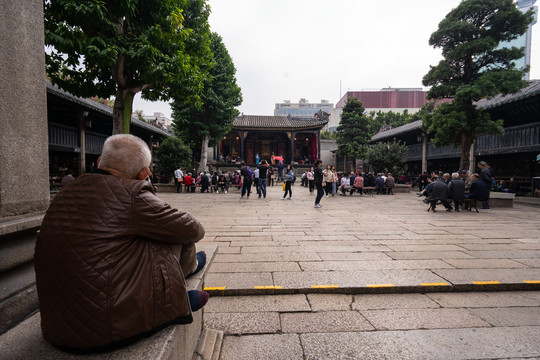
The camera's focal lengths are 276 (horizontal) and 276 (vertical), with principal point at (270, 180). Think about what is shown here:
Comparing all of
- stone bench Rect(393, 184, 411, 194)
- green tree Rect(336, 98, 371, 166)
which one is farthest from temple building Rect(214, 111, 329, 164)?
stone bench Rect(393, 184, 411, 194)

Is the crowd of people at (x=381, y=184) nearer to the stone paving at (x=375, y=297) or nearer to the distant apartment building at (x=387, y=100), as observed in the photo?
the stone paving at (x=375, y=297)

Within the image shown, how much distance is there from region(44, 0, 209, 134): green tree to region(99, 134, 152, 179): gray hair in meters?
5.90

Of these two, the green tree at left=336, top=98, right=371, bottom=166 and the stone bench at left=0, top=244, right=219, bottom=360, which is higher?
the green tree at left=336, top=98, right=371, bottom=166

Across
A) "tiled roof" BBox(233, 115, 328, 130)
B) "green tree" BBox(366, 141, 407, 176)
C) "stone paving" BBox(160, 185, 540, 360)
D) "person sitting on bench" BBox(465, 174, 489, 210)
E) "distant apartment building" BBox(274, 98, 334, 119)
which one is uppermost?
"distant apartment building" BBox(274, 98, 334, 119)

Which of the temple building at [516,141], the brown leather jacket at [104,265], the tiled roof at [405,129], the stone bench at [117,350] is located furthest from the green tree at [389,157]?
A: the brown leather jacket at [104,265]

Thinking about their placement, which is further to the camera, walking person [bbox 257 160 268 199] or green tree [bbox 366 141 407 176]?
green tree [bbox 366 141 407 176]

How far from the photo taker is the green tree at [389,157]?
16.8 meters

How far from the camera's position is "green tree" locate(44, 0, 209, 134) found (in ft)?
19.2

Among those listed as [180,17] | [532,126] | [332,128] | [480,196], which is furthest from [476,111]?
[332,128]

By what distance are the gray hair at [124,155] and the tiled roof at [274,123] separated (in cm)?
2814

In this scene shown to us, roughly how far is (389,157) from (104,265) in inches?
693

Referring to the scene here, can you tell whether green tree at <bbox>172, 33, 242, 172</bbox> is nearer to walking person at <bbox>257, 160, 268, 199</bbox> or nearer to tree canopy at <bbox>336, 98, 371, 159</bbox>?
walking person at <bbox>257, 160, 268, 199</bbox>

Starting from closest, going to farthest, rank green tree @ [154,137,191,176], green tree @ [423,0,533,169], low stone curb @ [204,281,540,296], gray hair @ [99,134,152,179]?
gray hair @ [99,134,152,179]
low stone curb @ [204,281,540,296]
green tree @ [423,0,533,169]
green tree @ [154,137,191,176]

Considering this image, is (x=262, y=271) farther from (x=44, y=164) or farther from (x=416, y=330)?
(x=44, y=164)
